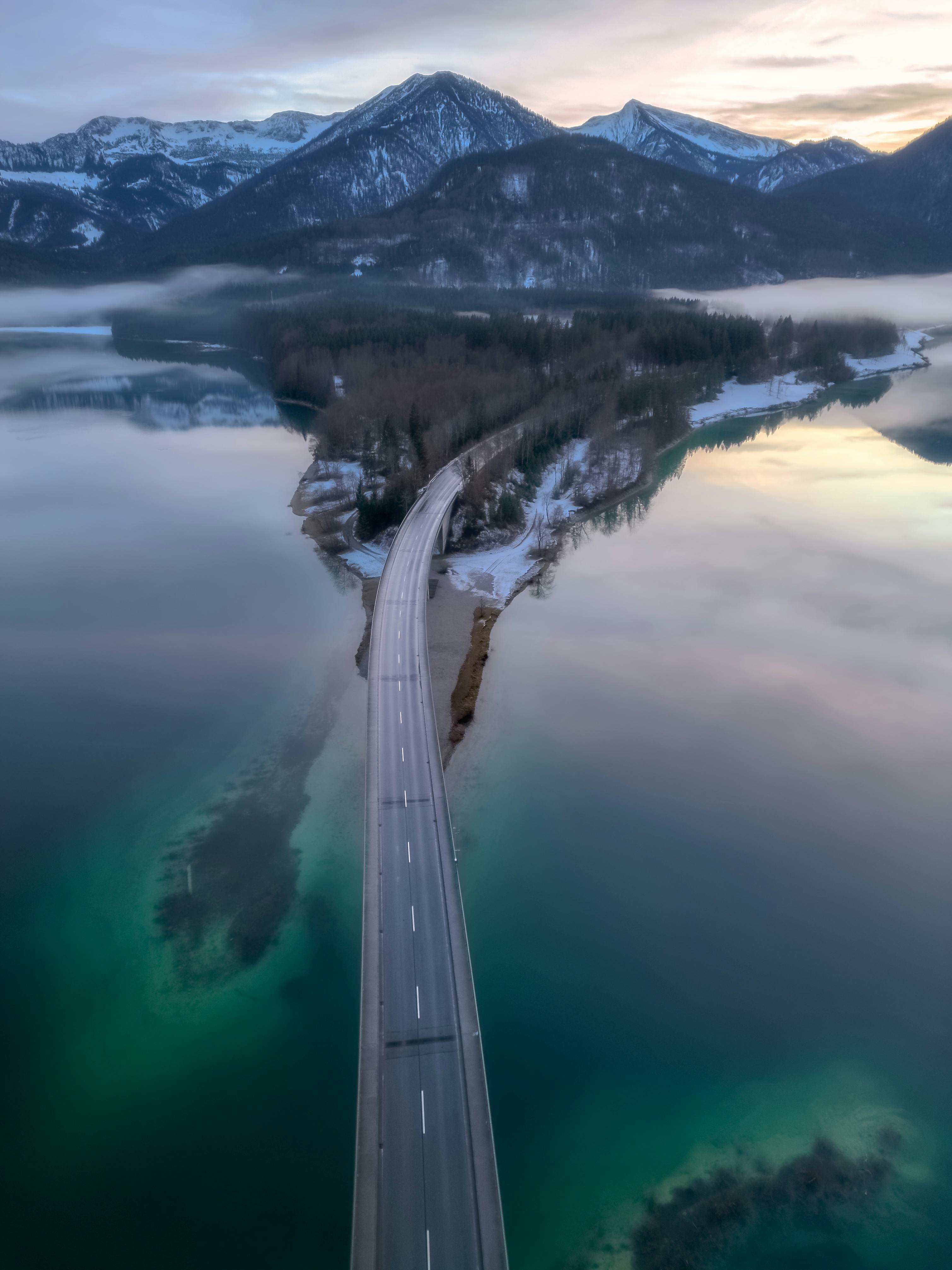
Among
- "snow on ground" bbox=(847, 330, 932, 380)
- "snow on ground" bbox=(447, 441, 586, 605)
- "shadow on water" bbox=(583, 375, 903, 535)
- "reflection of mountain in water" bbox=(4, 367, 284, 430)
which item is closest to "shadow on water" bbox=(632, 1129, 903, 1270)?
"snow on ground" bbox=(447, 441, 586, 605)

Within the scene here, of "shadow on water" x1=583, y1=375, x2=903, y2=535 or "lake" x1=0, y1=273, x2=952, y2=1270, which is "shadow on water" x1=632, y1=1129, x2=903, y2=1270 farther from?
"shadow on water" x1=583, y1=375, x2=903, y2=535

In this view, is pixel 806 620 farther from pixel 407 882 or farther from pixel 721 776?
pixel 407 882

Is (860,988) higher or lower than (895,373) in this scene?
lower

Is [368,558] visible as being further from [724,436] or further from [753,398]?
[753,398]

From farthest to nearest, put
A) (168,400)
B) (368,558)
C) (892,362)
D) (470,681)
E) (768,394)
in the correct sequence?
(892,362) → (168,400) → (768,394) → (368,558) → (470,681)

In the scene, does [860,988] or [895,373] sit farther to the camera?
[895,373]

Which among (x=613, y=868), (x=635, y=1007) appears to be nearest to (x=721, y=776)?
(x=613, y=868)

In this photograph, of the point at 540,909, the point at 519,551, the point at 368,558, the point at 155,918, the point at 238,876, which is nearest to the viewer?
the point at 155,918

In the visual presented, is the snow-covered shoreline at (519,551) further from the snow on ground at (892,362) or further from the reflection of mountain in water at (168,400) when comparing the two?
the snow on ground at (892,362)

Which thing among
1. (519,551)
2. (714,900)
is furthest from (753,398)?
(714,900)
